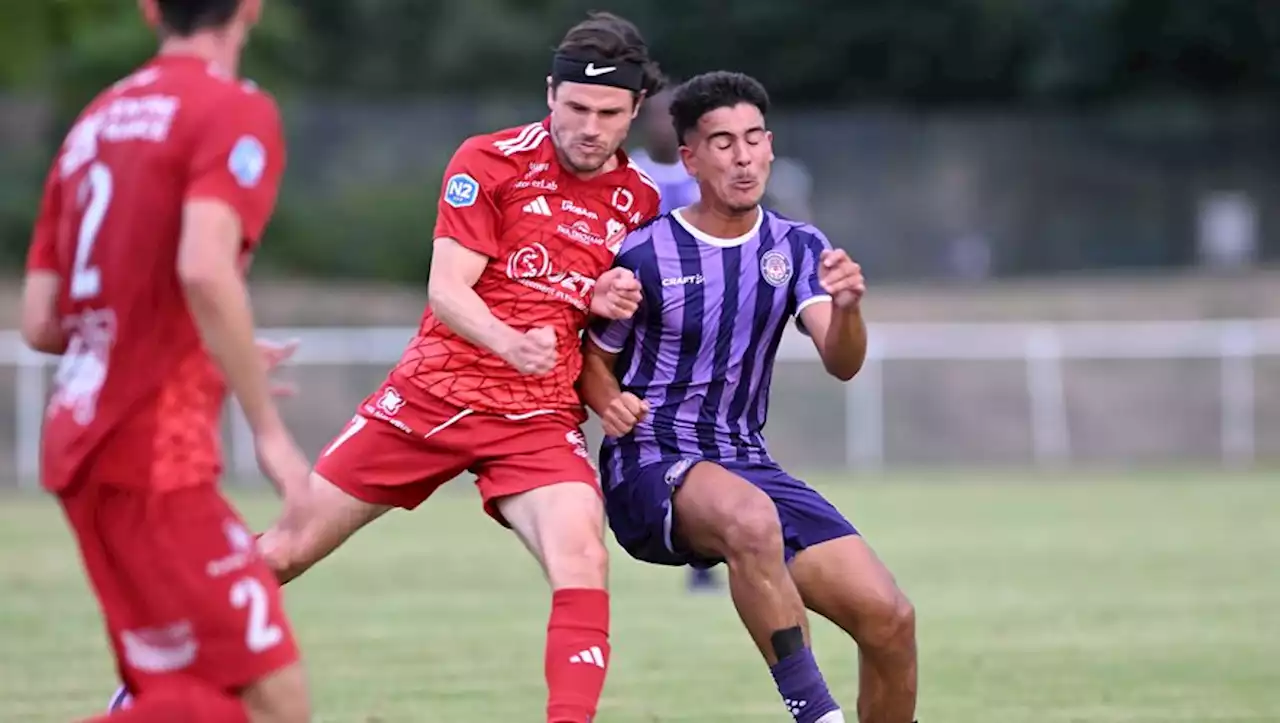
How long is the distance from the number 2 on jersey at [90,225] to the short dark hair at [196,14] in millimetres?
316

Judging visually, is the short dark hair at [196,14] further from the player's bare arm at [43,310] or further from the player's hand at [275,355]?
the player's hand at [275,355]

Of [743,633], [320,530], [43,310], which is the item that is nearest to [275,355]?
[43,310]

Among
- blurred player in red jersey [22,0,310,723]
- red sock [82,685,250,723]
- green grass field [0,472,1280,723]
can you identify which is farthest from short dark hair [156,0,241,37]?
green grass field [0,472,1280,723]

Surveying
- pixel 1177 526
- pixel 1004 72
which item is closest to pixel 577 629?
pixel 1177 526

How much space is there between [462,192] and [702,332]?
801mm

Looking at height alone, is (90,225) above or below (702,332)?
above

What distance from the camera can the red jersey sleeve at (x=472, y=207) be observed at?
19.8ft

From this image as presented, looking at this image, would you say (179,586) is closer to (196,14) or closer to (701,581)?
(196,14)

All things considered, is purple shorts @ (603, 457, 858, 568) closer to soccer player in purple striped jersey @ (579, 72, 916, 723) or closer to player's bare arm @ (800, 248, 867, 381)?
soccer player in purple striped jersey @ (579, 72, 916, 723)

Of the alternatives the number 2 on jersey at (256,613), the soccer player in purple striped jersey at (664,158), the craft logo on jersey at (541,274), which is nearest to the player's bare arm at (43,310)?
the number 2 on jersey at (256,613)

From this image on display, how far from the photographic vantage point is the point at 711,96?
616 cm

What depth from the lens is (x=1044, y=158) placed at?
3659 centimetres

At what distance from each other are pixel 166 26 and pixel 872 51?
119 ft

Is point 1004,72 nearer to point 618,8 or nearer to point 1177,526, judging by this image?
point 618,8
